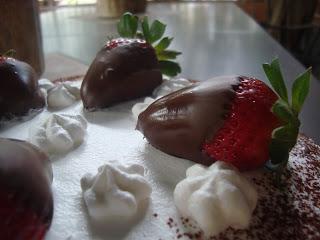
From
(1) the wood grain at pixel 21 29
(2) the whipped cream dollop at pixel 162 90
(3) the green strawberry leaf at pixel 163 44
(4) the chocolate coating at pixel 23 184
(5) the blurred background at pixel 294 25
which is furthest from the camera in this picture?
(5) the blurred background at pixel 294 25

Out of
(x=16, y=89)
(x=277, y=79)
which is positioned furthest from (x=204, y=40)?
(x=277, y=79)

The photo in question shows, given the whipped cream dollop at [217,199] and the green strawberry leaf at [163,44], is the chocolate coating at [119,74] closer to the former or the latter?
the green strawberry leaf at [163,44]

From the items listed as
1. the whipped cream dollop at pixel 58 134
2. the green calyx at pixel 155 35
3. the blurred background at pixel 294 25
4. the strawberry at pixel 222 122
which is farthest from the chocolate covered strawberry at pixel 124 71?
the blurred background at pixel 294 25

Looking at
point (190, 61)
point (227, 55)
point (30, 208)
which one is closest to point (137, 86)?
point (30, 208)

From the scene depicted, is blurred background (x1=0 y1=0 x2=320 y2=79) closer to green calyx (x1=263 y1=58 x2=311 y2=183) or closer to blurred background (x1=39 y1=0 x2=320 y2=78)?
blurred background (x1=39 y1=0 x2=320 y2=78)

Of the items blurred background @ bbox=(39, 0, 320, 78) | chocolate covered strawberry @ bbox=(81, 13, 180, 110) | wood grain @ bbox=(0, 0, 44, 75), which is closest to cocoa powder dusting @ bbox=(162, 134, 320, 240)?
chocolate covered strawberry @ bbox=(81, 13, 180, 110)

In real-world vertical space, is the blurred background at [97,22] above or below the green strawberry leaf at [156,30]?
below
